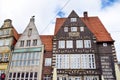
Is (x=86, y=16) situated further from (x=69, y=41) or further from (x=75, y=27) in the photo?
(x=69, y=41)

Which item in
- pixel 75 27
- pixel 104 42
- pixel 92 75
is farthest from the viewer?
pixel 75 27

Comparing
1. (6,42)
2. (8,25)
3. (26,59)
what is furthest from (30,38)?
(8,25)

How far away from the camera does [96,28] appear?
30.2 m

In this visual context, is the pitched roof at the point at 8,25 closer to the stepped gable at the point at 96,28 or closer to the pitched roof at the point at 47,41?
the pitched roof at the point at 47,41

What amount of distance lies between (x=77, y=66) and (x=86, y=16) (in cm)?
1085

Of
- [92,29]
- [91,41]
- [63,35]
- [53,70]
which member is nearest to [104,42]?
[91,41]

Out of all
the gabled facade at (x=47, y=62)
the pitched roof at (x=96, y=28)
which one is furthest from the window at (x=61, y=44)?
the pitched roof at (x=96, y=28)

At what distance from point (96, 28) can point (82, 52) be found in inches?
228

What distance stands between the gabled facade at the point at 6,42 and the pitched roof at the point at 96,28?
23.5 feet

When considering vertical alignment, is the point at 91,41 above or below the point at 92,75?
above

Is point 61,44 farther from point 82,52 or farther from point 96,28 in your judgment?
point 96,28

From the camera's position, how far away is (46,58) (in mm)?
27359

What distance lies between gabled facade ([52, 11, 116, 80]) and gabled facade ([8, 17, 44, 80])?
2.50 meters

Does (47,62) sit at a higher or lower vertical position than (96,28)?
lower
